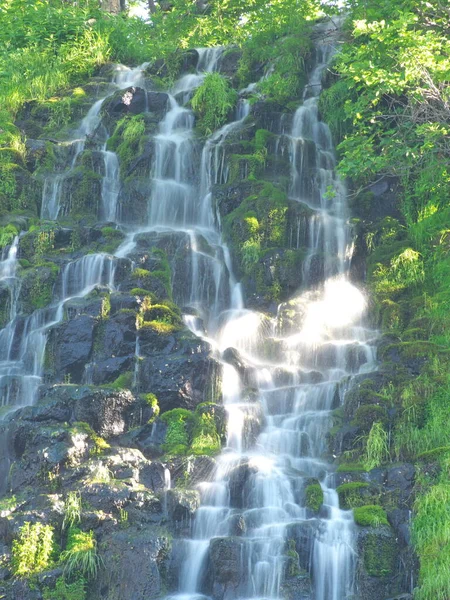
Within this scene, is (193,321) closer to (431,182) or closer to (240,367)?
(240,367)

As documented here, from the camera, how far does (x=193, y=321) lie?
17469 millimetres

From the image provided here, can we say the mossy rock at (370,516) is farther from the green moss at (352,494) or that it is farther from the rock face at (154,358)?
the green moss at (352,494)

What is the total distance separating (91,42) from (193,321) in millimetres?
15553

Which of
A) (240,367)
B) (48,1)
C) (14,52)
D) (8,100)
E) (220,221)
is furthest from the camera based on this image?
(48,1)

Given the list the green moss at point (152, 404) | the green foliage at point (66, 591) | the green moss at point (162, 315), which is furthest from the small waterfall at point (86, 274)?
the green foliage at point (66, 591)

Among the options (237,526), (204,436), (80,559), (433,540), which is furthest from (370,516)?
(80,559)

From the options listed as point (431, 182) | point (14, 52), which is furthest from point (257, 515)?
point (14, 52)

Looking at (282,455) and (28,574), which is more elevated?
(282,455)

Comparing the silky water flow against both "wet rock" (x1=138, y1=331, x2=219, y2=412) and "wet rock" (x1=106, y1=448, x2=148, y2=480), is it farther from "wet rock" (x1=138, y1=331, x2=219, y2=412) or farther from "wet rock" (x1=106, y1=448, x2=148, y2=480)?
"wet rock" (x1=106, y1=448, x2=148, y2=480)

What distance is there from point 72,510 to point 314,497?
3646mm

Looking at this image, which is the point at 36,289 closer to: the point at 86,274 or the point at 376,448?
the point at 86,274

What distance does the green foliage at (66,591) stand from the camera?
11039 mm

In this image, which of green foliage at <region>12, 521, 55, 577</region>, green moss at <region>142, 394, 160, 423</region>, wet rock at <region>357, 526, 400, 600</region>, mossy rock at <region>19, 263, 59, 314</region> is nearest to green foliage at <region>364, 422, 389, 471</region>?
wet rock at <region>357, 526, 400, 600</region>

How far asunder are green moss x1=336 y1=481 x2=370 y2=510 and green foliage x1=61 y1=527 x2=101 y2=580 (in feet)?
12.4
